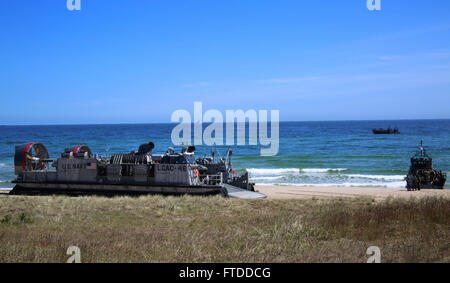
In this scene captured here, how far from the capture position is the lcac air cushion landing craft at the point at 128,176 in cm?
2067

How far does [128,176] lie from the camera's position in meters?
21.6

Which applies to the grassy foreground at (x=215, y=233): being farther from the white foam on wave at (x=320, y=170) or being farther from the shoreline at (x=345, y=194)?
the white foam on wave at (x=320, y=170)

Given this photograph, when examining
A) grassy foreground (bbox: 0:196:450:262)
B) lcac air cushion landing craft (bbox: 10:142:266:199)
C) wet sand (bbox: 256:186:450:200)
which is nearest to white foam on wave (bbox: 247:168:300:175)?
wet sand (bbox: 256:186:450:200)

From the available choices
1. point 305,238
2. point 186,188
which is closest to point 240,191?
point 186,188

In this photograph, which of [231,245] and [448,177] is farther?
[448,177]

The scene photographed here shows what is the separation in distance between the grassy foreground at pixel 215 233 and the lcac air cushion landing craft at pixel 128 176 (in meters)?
3.59

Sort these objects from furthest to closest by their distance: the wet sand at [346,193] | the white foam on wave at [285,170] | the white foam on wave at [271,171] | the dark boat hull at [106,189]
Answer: the white foam on wave at [285,170] → the white foam on wave at [271,171] → the wet sand at [346,193] → the dark boat hull at [106,189]

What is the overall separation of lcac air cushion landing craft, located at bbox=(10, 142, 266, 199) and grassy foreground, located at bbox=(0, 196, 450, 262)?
3588mm

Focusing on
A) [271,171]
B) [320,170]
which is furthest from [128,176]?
[320,170]

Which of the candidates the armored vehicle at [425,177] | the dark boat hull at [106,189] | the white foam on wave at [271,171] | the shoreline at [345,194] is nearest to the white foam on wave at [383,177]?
the armored vehicle at [425,177]

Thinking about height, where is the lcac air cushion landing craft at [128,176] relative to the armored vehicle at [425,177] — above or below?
above

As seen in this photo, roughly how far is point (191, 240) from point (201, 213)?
18.5 feet

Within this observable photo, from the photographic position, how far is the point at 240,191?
71.4 ft
